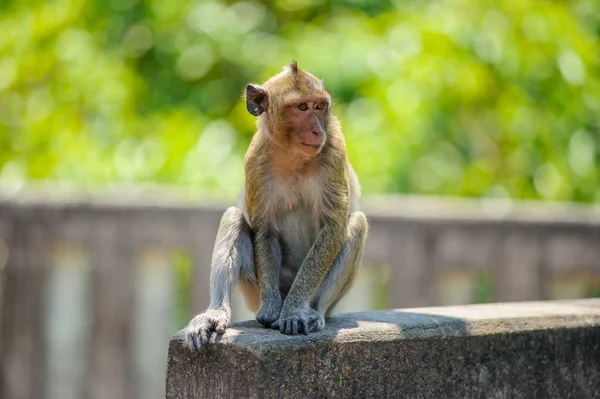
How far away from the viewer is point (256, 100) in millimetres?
5379

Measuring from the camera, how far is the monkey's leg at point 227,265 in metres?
4.56

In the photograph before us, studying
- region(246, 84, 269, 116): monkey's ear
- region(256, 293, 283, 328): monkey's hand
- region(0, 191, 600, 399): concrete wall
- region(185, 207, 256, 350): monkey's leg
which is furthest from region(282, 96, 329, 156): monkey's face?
region(0, 191, 600, 399): concrete wall

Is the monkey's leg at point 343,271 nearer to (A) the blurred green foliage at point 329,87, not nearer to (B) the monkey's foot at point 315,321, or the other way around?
(B) the monkey's foot at point 315,321

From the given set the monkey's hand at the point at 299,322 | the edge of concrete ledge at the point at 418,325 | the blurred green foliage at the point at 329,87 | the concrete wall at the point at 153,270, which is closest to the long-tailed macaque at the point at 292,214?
the monkey's hand at the point at 299,322

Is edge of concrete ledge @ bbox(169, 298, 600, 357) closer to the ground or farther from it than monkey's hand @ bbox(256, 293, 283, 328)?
closer to the ground

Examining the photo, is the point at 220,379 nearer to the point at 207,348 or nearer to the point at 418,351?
the point at 207,348

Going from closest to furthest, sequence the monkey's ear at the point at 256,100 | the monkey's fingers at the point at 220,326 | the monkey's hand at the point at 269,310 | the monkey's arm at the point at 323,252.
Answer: the monkey's fingers at the point at 220,326
the monkey's hand at the point at 269,310
the monkey's arm at the point at 323,252
the monkey's ear at the point at 256,100

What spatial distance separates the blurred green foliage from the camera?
383 inches

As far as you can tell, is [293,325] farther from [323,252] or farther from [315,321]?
[323,252]

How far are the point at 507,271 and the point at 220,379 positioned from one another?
397 cm

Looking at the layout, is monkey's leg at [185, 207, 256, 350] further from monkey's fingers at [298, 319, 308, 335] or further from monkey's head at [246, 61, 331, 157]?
monkey's head at [246, 61, 331, 157]

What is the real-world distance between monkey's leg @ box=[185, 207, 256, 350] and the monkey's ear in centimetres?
60

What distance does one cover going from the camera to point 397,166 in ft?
30.9

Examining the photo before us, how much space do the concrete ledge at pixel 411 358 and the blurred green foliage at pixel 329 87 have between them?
4.35 m
